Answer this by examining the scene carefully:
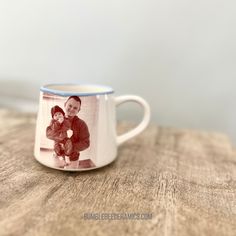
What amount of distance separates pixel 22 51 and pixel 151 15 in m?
0.38

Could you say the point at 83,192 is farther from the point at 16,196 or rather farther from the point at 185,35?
the point at 185,35

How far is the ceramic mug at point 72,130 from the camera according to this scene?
435 mm

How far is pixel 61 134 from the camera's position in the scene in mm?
437

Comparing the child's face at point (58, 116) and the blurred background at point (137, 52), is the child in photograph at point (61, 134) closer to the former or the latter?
the child's face at point (58, 116)

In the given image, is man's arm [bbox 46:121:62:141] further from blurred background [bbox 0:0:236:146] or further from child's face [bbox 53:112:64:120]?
blurred background [bbox 0:0:236:146]

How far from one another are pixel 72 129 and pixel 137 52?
0.45m

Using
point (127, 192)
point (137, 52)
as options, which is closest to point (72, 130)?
point (127, 192)

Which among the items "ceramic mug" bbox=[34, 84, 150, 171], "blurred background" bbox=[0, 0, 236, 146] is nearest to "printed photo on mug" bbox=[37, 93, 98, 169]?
"ceramic mug" bbox=[34, 84, 150, 171]

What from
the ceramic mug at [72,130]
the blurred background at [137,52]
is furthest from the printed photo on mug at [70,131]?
the blurred background at [137,52]

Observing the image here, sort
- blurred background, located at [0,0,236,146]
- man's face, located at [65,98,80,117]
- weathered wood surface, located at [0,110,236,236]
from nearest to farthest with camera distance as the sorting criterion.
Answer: weathered wood surface, located at [0,110,236,236]
man's face, located at [65,98,80,117]
blurred background, located at [0,0,236,146]

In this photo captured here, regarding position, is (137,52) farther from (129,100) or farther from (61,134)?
(61,134)

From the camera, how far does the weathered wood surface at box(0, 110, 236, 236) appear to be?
1.05ft

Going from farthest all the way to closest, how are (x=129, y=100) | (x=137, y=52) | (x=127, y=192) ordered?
(x=137, y=52)
(x=129, y=100)
(x=127, y=192)

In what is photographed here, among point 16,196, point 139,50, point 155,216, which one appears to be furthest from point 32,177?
point 139,50
